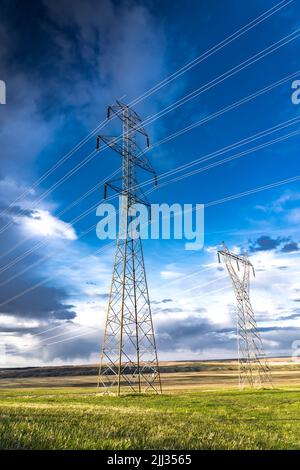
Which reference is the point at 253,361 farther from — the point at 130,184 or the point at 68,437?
the point at 68,437

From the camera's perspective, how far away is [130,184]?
157 feet

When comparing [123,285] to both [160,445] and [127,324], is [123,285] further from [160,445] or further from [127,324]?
[160,445]
